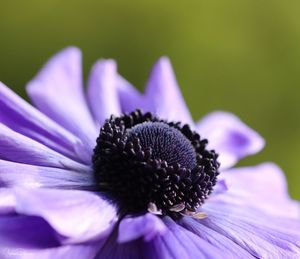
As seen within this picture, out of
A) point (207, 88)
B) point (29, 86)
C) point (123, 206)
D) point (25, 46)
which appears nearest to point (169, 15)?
point (207, 88)

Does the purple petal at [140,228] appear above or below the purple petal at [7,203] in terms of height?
above

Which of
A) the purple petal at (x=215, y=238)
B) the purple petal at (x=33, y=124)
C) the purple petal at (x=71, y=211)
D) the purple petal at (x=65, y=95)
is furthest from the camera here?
the purple petal at (x=65, y=95)

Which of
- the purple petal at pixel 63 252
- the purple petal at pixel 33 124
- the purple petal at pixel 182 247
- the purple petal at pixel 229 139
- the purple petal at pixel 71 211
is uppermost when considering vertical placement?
the purple petal at pixel 229 139

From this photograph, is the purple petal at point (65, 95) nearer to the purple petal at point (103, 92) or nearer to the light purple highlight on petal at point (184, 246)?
the purple petal at point (103, 92)

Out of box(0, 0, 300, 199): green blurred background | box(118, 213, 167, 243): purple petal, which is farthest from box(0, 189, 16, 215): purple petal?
box(0, 0, 300, 199): green blurred background

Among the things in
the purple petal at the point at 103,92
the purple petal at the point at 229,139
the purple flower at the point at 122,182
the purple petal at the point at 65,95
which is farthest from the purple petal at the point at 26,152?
the purple petal at the point at 229,139

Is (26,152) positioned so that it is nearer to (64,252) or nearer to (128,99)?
(64,252)
